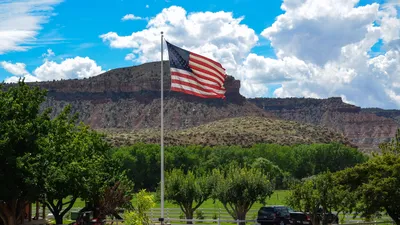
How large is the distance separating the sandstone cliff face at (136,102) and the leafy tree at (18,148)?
125 m

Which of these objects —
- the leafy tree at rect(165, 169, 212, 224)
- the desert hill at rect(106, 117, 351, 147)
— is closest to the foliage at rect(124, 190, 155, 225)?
the leafy tree at rect(165, 169, 212, 224)

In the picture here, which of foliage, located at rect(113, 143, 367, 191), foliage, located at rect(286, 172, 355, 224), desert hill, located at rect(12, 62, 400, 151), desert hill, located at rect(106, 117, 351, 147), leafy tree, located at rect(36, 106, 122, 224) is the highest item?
desert hill, located at rect(12, 62, 400, 151)

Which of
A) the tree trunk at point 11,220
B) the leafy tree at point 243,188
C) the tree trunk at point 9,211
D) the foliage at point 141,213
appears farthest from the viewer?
the leafy tree at point 243,188

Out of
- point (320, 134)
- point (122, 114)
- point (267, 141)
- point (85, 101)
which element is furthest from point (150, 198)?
point (85, 101)

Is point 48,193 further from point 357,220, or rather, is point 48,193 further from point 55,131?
point 357,220

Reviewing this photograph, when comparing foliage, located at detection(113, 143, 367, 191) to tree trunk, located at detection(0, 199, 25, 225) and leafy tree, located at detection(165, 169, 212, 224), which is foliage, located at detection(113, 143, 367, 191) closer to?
leafy tree, located at detection(165, 169, 212, 224)

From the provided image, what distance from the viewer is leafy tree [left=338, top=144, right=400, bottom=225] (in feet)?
94.2

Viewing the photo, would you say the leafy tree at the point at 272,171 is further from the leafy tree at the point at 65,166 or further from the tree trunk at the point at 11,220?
the tree trunk at the point at 11,220

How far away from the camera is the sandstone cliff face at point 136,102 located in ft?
522

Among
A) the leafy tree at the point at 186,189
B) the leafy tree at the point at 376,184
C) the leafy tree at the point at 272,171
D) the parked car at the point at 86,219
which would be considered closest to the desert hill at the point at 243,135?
the leafy tree at the point at 272,171

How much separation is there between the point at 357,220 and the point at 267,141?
82674 mm

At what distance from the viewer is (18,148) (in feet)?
83.4

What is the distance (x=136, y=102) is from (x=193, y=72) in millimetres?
158293

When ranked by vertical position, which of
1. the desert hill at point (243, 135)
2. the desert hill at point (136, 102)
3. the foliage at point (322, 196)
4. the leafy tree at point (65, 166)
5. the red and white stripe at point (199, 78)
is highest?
the desert hill at point (136, 102)
